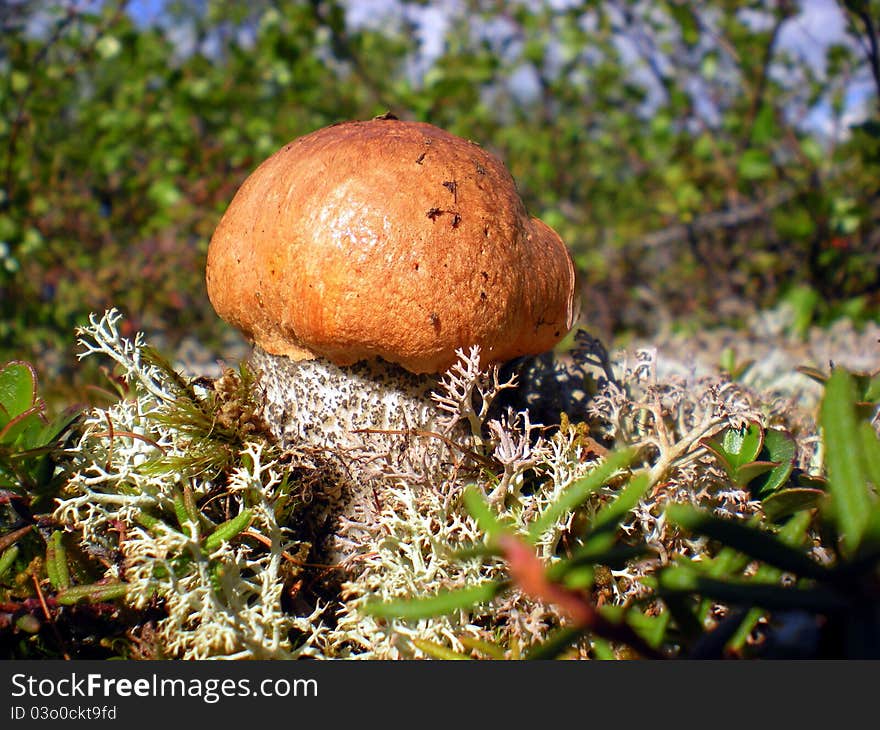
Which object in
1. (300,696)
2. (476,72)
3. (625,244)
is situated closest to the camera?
(300,696)

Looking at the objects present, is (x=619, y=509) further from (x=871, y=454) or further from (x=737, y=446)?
(x=737, y=446)

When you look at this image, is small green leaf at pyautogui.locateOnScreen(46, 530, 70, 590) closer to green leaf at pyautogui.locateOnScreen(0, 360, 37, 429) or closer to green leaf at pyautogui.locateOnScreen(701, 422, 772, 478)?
green leaf at pyautogui.locateOnScreen(0, 360, 37, 429)

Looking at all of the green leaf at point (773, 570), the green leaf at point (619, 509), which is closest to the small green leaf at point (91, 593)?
the green leaf at point (619, 509)

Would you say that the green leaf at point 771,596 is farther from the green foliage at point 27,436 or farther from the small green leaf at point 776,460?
the green foliage at point 27,436

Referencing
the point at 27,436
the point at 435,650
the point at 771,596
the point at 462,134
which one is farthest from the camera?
the point at 462,134

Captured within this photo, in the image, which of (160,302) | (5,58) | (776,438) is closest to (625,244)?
(160,302)

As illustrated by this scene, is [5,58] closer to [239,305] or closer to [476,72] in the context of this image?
[476,72]

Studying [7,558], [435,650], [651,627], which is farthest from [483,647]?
[7,558]
